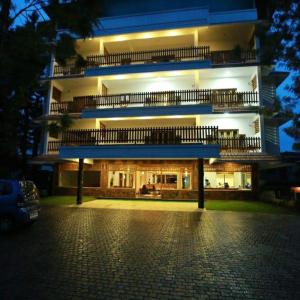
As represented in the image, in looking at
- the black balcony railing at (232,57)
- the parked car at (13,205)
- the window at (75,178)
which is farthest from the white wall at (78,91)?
the parked car at (13,205)

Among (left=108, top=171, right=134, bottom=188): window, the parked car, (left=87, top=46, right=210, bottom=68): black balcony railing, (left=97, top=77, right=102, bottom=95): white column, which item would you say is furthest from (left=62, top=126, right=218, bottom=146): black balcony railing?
the parked car

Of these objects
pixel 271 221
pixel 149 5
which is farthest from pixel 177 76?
pixel 271 221

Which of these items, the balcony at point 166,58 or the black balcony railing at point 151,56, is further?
the black balcony railing at point 151,56

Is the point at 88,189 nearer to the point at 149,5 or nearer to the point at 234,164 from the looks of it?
the point at 234,164

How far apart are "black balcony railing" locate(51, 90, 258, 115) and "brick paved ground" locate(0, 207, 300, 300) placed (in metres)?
11.4

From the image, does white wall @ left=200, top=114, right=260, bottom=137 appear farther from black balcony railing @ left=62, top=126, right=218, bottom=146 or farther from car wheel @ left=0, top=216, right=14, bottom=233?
car wheel @ left=0, top=216, right=14, bottom=233

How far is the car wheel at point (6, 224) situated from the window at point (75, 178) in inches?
532

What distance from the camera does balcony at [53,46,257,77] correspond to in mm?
20625

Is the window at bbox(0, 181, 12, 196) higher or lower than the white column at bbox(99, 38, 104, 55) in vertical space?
lower

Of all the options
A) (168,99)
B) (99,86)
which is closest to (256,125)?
(168,99)

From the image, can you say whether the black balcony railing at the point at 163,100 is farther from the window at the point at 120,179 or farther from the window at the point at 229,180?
the window at the point at 120,179

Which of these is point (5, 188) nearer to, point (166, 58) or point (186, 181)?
point (186, 181)

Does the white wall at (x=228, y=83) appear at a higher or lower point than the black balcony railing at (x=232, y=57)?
lower

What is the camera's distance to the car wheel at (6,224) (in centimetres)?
876
